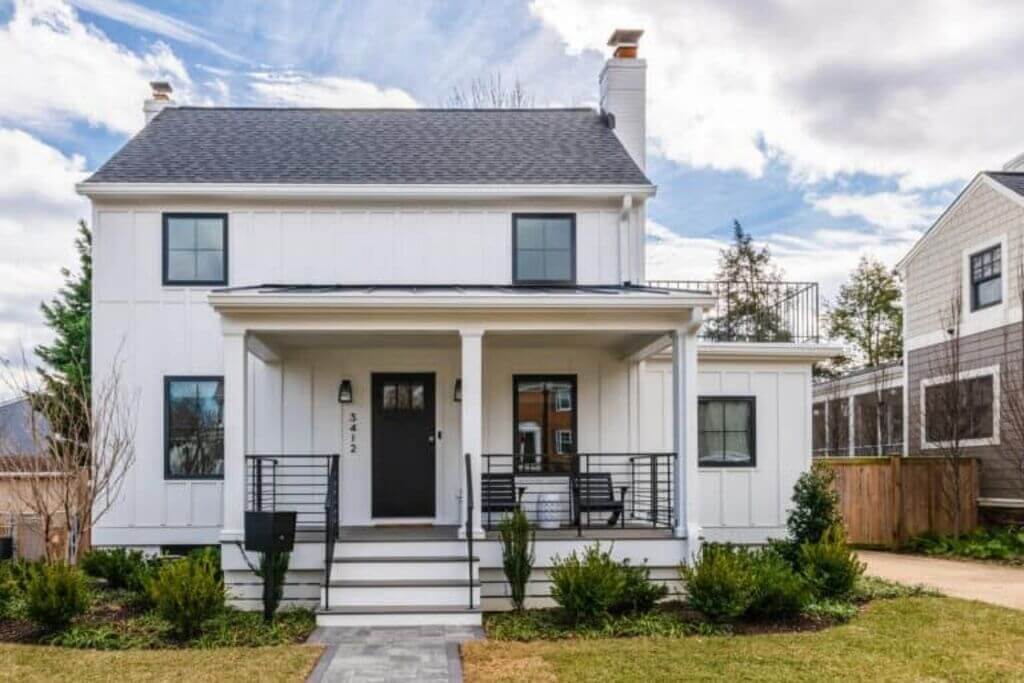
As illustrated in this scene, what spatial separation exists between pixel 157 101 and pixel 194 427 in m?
6.33

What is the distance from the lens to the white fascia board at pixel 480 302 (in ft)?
30.3

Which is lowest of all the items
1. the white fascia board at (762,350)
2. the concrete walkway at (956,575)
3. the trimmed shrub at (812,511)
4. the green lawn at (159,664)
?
the concrete walkway at (956,575)

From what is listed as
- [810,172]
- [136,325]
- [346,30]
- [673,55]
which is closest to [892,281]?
[810,172]

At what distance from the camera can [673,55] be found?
611 inches

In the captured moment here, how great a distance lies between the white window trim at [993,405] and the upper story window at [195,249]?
13.2m

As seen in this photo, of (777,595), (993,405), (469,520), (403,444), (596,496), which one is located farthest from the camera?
(993,405)

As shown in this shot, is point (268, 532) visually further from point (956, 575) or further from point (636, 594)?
point (956, 575)

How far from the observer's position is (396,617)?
332 inches

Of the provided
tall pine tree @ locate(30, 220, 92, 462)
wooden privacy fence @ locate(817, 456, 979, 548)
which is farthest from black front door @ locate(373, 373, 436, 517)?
tall pine tree @ locate(30, 220, 92, 462)

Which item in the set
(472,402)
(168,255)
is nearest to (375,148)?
(168,255)

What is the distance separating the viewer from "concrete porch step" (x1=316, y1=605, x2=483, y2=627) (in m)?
8.39

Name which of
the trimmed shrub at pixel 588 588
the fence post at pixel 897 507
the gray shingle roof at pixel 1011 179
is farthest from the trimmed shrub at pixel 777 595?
the gray shingle roof at pixel 1011 179

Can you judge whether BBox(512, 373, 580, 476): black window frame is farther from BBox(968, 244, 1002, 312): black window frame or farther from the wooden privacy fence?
BBox(968, 244, 1002, 312): black window frame

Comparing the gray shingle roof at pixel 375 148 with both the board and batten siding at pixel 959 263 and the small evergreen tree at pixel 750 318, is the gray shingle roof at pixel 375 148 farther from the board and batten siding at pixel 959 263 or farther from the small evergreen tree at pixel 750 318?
the board and batten siding at pixel 959 263
